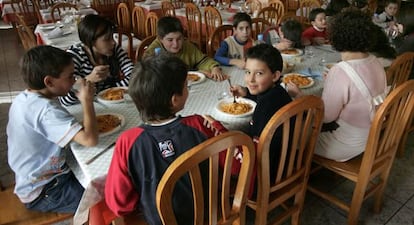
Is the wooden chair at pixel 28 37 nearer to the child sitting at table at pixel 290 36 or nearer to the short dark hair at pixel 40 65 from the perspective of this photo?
the short dark hair at pixel 40 65

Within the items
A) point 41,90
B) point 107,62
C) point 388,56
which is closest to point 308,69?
point 388,56

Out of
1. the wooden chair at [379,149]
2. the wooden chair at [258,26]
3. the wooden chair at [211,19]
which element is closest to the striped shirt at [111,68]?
the wooden chair at [379,149]

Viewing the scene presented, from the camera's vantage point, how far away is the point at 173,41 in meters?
2.13

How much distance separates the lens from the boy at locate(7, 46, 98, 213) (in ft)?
4.03

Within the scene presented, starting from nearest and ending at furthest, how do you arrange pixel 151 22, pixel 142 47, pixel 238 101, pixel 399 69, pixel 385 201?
1. pixel 238 101
2. pixel 399 69
3. pixel 385 201
4. pixel 142 47
5. pixel 151 22

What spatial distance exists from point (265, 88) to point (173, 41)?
0.84 meters

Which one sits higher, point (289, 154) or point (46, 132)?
point (46, 132)

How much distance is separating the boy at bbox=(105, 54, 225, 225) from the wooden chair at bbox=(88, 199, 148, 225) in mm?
97

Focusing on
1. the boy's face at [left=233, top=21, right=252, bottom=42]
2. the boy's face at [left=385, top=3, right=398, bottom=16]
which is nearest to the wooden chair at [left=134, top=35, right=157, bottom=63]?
the boy's face at [left=233, top=21, right=252, bottom=42]

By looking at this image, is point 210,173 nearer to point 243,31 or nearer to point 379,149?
point 379,149

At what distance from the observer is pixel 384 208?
6.15 ft

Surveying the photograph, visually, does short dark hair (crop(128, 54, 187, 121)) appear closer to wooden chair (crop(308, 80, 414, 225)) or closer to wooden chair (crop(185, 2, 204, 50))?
wooden chair (crop(308, 80, 414, 225))

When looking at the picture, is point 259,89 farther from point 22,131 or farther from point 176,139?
point 22,131

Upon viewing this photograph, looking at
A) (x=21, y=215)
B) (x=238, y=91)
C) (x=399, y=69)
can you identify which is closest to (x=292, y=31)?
(x=399, y=69)
